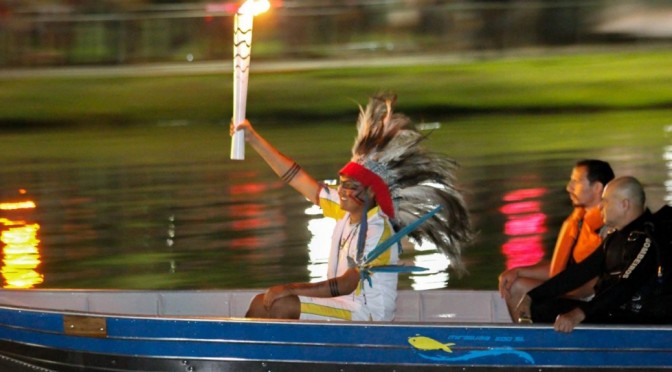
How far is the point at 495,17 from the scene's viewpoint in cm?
2636

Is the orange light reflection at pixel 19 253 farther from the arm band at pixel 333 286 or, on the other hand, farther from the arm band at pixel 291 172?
the arm band at pixel 333 286

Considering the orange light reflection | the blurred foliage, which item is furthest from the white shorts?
the blurred foliage

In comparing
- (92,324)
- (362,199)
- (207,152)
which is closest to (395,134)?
(362,199)

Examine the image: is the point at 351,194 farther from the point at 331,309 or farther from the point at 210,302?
the point at 210,302

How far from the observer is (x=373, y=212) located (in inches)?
263

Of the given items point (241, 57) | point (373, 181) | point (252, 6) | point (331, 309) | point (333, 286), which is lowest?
point (331, 309)

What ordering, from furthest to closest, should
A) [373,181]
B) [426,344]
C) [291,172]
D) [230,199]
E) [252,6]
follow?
1. [230,199]
2. [291,172]
3. [252,6]
4. [373,181]
5. [426,344]

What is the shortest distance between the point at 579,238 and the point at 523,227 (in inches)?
205

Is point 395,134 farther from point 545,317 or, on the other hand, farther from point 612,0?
point 612,0

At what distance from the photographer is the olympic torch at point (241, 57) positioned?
6.88 metres

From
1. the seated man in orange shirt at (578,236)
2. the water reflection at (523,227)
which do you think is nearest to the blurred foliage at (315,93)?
the water reflection at (523,227)

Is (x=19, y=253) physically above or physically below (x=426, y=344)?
above

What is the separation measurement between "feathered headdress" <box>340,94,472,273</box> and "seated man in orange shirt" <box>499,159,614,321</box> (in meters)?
0.43

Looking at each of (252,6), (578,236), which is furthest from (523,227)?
(252,6)
